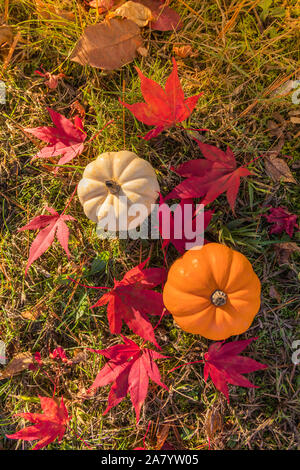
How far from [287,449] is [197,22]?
2.69 meters

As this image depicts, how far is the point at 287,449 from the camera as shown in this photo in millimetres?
2104

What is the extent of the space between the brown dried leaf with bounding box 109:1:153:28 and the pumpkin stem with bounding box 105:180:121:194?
1.01 metres

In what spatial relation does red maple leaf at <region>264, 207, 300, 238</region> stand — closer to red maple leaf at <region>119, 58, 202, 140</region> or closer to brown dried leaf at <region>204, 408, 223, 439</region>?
red maple leaf at <region>119, 58, 202, 140</region>

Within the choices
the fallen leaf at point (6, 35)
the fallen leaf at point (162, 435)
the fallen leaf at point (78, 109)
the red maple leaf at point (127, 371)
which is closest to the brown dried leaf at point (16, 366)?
the red maple leaf at point (127, 371)

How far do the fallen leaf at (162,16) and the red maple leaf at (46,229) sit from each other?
127cm

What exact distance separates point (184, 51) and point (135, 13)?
1.16 feet

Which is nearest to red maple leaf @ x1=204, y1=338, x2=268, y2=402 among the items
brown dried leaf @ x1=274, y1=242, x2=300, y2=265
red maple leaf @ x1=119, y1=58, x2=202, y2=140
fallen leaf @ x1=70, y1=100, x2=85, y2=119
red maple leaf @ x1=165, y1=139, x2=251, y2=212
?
brown dried leaf @ x1=274, y1=242, x2=300, y2=265

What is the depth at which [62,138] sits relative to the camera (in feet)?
6.72

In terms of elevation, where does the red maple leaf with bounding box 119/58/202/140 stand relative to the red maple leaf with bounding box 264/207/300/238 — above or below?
above

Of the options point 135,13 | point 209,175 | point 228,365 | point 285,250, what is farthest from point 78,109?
point 228,365

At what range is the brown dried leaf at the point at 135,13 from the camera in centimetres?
197

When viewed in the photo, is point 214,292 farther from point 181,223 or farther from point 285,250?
point 285,250

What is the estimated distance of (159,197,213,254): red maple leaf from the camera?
187 cm
